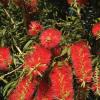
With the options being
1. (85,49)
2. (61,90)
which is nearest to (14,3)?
(85,49)

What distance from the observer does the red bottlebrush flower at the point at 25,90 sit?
4.47 feet

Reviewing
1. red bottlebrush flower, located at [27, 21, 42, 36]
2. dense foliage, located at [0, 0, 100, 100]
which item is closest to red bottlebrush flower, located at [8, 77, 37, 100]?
dense foliage, located at [0, 0, 100, 100]

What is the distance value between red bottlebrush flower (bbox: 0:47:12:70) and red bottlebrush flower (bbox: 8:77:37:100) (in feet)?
0.48

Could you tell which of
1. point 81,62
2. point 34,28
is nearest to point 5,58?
point 34,28

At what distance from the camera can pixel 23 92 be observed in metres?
1.36

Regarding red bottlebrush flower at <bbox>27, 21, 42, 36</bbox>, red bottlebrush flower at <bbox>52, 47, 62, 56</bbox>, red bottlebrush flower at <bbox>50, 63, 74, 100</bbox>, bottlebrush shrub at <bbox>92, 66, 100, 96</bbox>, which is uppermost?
red bottlebrush flower at <bbox>27, 21, 42, 36</bbox>

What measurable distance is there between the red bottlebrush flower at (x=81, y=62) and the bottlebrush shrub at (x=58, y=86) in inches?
1.4

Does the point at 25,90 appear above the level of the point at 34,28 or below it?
below

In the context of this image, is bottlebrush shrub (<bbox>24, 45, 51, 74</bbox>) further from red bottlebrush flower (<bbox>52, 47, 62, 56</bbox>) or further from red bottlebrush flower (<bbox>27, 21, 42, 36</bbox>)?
red bottlebrush flower (<bbox>27, 21, 42, 36</bbox>)

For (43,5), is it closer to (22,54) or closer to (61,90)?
(22,54)

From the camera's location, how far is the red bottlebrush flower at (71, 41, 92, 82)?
1342 mm

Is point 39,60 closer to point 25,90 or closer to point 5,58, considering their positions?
point 25,90

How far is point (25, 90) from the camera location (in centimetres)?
137

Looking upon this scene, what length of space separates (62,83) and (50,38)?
0.25 meters
